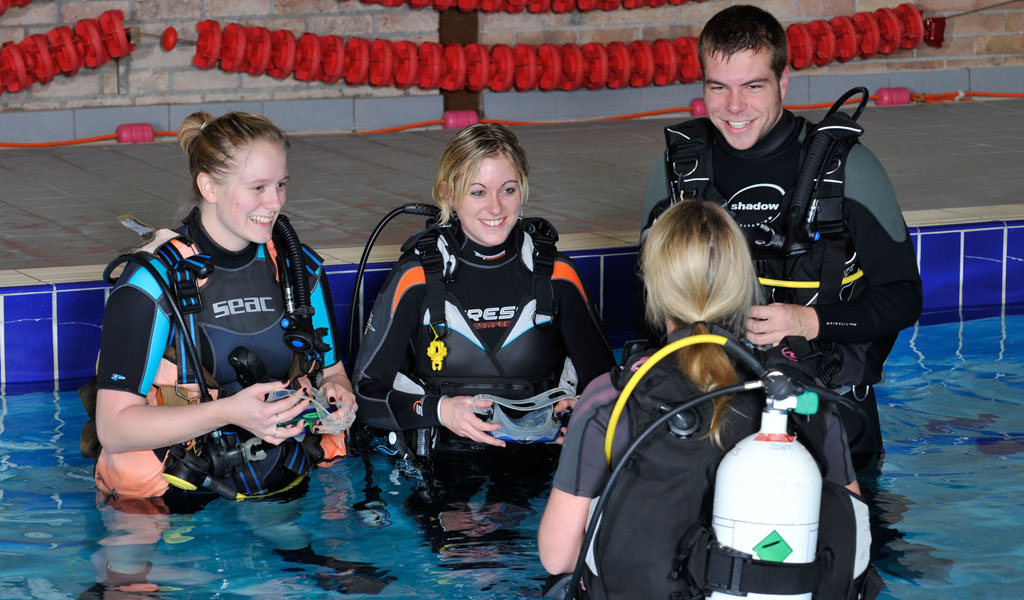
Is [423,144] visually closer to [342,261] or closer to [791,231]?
[342,261]

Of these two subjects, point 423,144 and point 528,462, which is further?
point 423,144

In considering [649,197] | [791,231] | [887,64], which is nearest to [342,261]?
[649,197]

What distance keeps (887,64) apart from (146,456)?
7276 mm

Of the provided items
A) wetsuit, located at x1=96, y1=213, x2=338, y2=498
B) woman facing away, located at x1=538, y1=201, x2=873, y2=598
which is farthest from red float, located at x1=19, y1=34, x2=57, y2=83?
woman facing away, located at x1=538, y1=201, x2=873, y2=598

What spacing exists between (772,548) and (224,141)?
5.83ft

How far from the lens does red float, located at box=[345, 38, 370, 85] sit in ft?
26.2

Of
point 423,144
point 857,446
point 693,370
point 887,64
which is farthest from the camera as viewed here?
point 887,64

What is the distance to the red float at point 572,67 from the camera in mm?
8258

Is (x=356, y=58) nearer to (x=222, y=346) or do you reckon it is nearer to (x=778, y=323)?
(x=222, y=346)

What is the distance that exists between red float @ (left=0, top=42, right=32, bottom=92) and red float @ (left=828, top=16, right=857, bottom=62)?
5.31 m

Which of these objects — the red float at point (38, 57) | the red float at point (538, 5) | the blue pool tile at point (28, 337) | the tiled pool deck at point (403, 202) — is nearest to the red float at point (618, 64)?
the tiled pool deck at point (403, 202)

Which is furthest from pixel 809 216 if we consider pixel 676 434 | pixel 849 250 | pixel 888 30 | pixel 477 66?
pixel 888 30

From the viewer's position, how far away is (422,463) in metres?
3.71

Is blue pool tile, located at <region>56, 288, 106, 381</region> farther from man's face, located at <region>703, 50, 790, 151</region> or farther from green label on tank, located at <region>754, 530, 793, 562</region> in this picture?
green label on tank, located at <region>754, 530, 793, 562</region>
